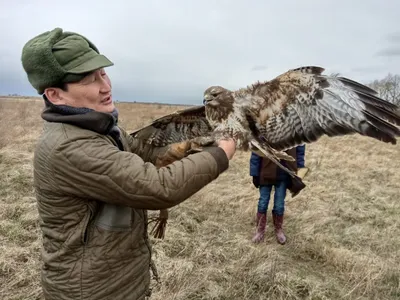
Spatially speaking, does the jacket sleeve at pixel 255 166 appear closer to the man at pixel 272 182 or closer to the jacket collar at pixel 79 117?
the man at pixel 272 182

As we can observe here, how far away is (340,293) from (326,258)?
3.62 ft

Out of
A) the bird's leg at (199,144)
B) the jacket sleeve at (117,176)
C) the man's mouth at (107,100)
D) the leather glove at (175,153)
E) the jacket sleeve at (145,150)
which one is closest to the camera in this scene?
the jacket sleeve at (117,176)

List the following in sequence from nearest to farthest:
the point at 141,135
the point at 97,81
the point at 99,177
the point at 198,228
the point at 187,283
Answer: the point at 99,177, the point at 97,81, the point at 141,135, the point at 187,283, the point at 198,228

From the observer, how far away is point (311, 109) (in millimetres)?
3580

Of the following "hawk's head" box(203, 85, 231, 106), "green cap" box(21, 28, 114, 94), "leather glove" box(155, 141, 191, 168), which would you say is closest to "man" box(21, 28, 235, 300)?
"green cap" box(21, 28, 114, 94)

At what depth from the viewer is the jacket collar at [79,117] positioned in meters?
1.81

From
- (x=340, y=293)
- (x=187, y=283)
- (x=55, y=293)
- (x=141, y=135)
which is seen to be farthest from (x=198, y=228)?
(x=55, y=293)

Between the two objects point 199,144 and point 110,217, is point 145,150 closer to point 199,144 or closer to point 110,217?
point 199,144

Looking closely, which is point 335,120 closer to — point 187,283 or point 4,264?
point 187,283

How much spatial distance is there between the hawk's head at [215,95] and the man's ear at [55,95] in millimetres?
1848

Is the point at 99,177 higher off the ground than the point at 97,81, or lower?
lower

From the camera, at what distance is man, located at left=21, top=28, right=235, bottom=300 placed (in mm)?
1733

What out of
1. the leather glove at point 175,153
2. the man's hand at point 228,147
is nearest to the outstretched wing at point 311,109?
the leather glove at point 175,153

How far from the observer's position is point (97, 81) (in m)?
1.94
